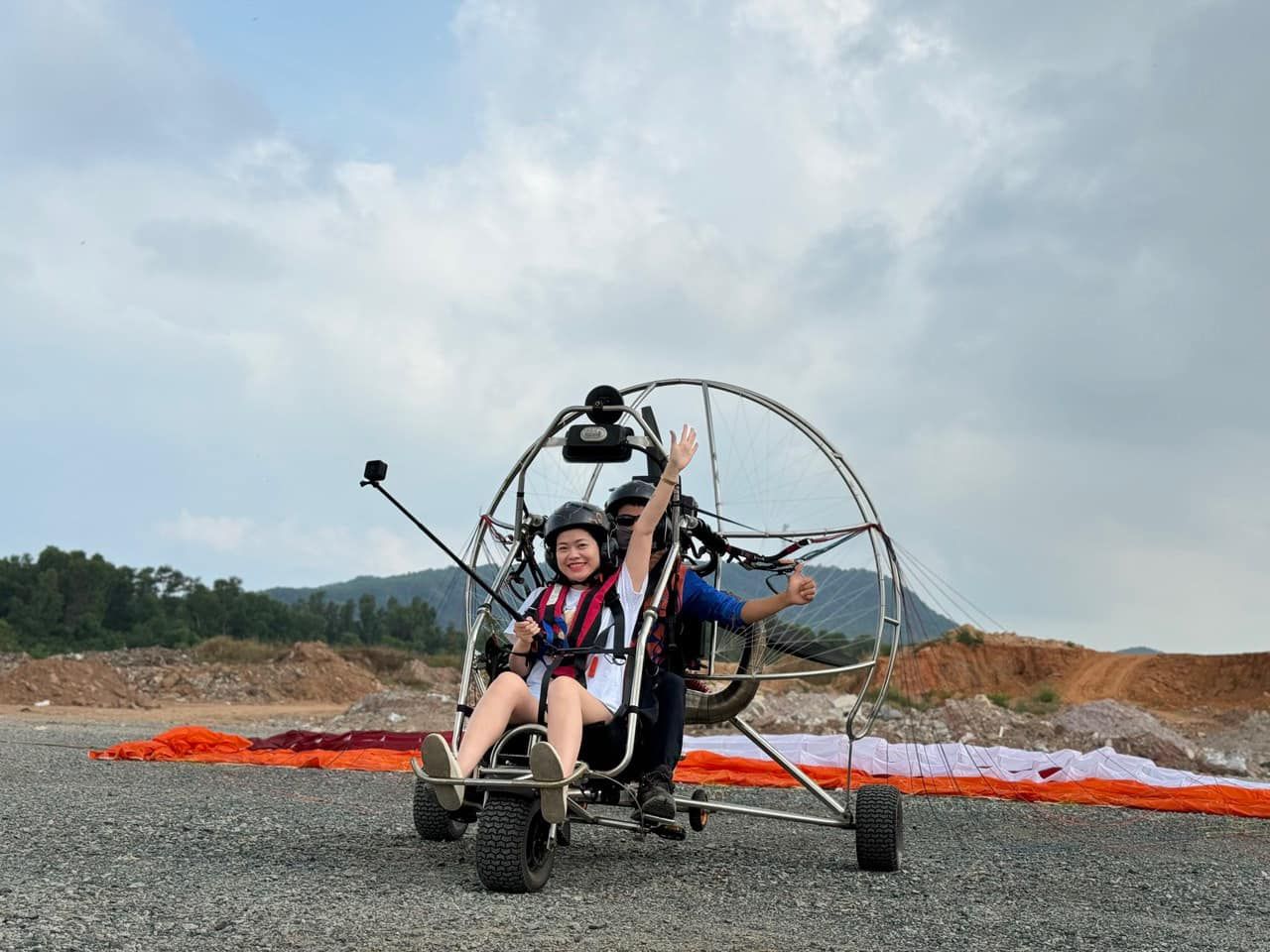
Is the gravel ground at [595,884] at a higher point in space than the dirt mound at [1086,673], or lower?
lower

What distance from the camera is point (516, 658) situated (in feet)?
19.4

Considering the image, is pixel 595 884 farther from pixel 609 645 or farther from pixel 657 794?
pixel 609 645

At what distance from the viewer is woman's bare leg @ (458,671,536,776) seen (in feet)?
17.5

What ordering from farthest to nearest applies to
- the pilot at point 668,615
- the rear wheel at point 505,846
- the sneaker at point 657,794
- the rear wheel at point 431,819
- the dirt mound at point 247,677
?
the dirt mound at point 247,677
the rear wheel at point 431,819
the pilot at point 668,615
the sneaker at point 657,794
the rear wheel at point 505,846

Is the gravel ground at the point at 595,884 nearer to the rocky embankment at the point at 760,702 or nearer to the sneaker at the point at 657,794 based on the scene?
the sneaker at the point at 657,794

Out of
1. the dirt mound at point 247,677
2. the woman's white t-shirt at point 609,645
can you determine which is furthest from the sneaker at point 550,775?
the dirt mound at point 247,677

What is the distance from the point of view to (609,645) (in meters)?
5.87

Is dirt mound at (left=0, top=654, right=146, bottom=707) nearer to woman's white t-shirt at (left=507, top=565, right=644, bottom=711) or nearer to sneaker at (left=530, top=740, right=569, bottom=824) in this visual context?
woman's white t-shirt at (left=507, top=565, right=644, bottom=711)

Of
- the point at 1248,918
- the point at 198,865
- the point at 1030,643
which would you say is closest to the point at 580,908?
the point at 198,865

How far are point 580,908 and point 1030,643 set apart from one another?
4024 cm

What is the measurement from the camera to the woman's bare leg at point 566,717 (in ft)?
17.3

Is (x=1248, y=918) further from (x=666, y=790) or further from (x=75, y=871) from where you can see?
(x=75, y=871)

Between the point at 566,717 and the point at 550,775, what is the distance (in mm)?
371

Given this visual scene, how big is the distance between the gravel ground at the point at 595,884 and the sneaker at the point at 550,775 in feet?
1.18
